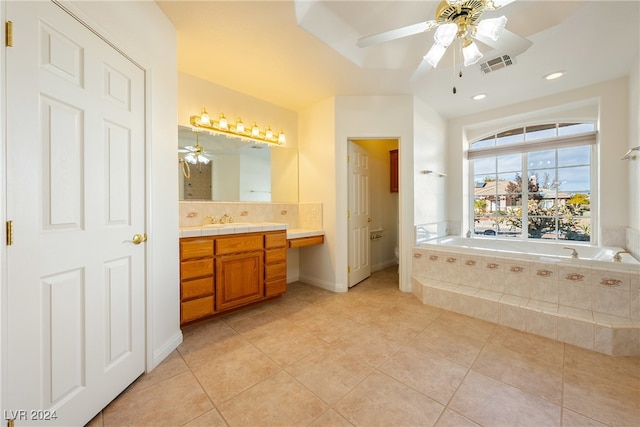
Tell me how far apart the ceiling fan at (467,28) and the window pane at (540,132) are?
252 cm

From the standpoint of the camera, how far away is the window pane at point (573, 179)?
3.05m

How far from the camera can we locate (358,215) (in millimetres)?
3439

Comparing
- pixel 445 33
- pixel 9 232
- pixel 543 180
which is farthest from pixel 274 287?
pixel 543 180

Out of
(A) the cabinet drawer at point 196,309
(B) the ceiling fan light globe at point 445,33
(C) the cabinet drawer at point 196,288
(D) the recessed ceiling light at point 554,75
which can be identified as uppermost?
(D) the recessed ceiling light at point 554,75

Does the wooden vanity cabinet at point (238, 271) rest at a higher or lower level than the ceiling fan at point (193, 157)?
lower

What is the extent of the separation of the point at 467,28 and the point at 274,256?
2430 mm

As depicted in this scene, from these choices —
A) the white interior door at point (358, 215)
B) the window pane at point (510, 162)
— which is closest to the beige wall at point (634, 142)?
the window pane at point (510, 162)

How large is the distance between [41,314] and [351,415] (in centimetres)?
148

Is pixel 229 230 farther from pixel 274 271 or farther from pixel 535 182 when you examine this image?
pixel 535 182

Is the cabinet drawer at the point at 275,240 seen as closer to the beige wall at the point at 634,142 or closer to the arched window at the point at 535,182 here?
A: the arched window at the point at 535,182

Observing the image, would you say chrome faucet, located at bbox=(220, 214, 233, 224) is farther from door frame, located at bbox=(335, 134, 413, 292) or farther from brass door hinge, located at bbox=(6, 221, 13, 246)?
brass door hinge, located at bbox=(6, 221, 13, 246)

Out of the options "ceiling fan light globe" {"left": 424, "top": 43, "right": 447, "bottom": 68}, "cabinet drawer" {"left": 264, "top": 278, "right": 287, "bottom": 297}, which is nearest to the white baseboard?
"cabinet drawer" {"left": 264, "top": 278, "right": 287, "bottom": 297}

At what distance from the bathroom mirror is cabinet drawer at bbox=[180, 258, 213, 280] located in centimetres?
80

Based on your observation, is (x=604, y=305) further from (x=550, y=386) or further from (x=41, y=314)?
(x=41, y=314)
